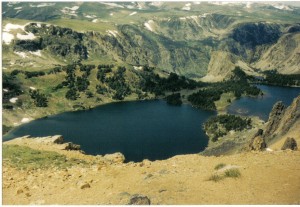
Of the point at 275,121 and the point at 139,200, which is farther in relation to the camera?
the point at 275,121

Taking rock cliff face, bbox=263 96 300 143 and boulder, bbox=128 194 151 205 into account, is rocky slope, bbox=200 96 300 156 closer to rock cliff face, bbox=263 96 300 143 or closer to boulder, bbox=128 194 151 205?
rock cliff face, bbox=263 96 300 143


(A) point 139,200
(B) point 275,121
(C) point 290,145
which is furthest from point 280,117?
(A) point 139,200

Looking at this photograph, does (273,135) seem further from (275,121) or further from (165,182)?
(165,182)

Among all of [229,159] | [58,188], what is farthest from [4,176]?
[229,159]

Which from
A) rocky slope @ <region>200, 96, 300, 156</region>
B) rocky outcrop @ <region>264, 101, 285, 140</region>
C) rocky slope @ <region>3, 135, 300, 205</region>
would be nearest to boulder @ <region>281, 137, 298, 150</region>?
rocky slope @ <region>200, 96, 300, 156</region>

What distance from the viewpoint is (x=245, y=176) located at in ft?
100

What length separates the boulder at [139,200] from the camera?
26703 millimetres

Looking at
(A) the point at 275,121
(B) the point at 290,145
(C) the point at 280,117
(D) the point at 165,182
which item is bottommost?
→ (A) the point at 275,121

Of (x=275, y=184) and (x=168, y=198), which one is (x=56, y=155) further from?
(x=275, y=184)

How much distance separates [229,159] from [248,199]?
9.37 m

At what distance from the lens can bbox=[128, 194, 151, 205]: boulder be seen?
26703 millimetres

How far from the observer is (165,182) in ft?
101

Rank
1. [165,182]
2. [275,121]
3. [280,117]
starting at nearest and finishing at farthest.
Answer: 1. [165,182]
2. [275,121]
3. [280,117]

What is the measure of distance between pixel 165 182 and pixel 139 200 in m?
4.27
